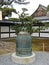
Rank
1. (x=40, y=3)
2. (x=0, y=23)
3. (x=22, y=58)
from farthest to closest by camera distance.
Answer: (x=40, y=3), (x=0, y=23), (x=22, y=58)

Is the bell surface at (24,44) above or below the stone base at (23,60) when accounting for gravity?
above

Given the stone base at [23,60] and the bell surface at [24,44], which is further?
the bell surface at [24,44]

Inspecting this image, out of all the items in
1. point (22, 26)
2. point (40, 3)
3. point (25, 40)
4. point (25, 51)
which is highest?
point (40, 3)

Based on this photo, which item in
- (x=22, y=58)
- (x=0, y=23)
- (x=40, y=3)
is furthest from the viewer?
(x=40, y=3)

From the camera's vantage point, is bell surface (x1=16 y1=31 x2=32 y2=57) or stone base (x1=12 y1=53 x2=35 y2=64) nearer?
stone base (x1=12 y1=53 x2=35 y2=64)

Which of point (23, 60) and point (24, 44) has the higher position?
point (24, 44)

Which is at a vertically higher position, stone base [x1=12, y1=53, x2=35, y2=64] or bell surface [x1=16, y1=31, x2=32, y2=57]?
bell surface [x1=16, y1=31, x2=32, y2=57]

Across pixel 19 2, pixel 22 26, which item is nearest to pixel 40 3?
pixel 19 2

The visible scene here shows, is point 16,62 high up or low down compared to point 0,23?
down

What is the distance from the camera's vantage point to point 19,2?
7.49 metres

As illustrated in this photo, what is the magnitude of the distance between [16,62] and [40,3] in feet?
16.4

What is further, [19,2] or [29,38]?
[19,2]

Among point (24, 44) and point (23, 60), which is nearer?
point (23, 60)

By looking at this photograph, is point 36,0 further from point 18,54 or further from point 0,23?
point 18,54
